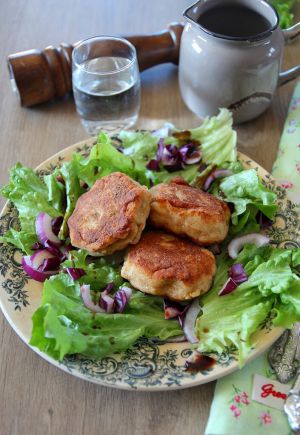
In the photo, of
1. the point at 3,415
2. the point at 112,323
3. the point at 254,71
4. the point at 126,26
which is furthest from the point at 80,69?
the point at 3,415

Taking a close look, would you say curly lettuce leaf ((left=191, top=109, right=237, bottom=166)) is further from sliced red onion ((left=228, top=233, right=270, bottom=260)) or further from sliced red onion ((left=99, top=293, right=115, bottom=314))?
sliced red onion ((left=99, top=293, right=115, bottom=314))

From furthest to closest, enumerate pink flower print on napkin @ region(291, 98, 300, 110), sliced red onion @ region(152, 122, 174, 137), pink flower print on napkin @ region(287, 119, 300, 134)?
pink flower print on napkin @ region(291, 98, 300, 110), pink flower print on napkin @ region(287, 119, 300, 134), sliced red onion @ region(152, 122, 174, 137)

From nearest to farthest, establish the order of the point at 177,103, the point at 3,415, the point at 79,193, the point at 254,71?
1. the point at 3,415
2. the point at 79,193
3. the point at 254,71
4. the point at 177,103

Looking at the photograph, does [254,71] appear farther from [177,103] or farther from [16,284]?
[16,284]

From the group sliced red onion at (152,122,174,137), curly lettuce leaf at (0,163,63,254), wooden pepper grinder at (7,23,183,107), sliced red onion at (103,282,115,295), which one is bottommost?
sliced red onion at (103,282,115,295)

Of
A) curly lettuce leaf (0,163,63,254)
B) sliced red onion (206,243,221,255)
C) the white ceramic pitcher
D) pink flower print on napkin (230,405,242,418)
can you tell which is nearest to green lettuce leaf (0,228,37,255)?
curly lettuce leaf (0,163,63,254)

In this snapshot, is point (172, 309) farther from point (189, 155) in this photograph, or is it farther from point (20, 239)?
point (189, 155)
